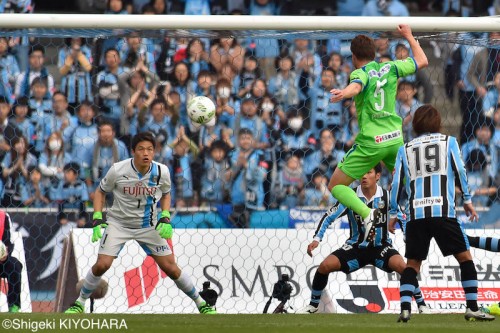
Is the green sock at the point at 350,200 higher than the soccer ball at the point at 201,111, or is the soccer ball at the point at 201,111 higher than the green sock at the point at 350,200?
the soccer ball at the point at 201,111

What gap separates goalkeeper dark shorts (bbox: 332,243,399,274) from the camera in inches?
370

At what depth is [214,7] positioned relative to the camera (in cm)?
1589

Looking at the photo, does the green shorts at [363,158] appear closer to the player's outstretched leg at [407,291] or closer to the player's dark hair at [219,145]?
the player's outstretched leg at [407,291]

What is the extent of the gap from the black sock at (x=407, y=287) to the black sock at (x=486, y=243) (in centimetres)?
153

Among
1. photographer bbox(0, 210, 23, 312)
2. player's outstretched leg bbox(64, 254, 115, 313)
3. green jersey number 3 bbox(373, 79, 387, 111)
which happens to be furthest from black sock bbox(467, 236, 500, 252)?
photographer bbox(0, 210, 23, 312)

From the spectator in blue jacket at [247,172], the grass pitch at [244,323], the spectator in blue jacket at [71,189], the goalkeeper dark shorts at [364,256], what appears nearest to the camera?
the grass pitch at [244,323]

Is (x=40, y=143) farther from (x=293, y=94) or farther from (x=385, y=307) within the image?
(x=385, y=307)

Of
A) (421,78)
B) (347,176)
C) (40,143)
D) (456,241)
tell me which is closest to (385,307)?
(347,176)

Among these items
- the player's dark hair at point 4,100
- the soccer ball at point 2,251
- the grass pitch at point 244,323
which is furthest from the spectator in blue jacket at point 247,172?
the grass pitch at point 244,323

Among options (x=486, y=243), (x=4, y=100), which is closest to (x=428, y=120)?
(x=486, y=243)

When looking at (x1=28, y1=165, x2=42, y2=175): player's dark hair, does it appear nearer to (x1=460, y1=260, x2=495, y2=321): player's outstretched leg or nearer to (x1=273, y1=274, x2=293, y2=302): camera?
(x1=273, y1=274, x2=293, y2=302): camera

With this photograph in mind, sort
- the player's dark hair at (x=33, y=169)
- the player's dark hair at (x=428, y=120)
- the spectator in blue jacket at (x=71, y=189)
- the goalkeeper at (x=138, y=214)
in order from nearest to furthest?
the player's dark hair at (x=428, y=120) < the goalkeeper at (x=138, y=214) < the spectator in blue jacket at (x=71, y=189) < the player's dark hair at (x=33, y=169)

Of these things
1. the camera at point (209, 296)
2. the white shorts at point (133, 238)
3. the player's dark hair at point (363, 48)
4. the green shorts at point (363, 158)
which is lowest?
the camera at point (209, 296)

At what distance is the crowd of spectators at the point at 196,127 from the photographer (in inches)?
445
